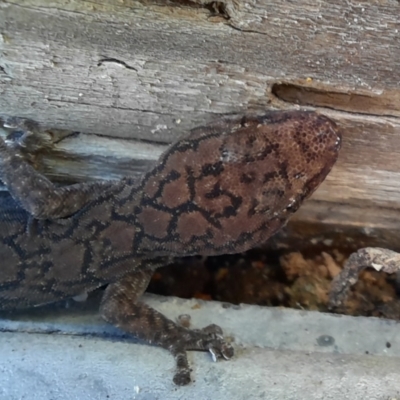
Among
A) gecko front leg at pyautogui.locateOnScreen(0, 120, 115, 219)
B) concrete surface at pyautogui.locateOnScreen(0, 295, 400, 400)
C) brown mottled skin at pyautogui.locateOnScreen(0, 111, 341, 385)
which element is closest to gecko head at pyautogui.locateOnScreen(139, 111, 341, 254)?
brown mottled skin at pyautogui.locateOnScreen(0, 111, 341, 385)

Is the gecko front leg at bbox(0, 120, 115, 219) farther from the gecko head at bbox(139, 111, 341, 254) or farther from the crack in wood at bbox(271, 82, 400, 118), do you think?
the crack in wood at bbox(271, 82, 400, 118)

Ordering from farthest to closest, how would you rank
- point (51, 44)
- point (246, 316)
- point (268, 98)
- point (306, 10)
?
point (246, 316)
point (268, 98)
point (51, 44)
point (306, 10)

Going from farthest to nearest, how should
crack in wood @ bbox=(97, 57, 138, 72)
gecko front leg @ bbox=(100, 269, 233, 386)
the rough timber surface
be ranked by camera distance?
gecko front leg @ bbox=(100, 269, 233, 386) → crack in wood @ bbox=(97, 57, 138, 72) → the rough timber surface

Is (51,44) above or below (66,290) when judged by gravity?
above

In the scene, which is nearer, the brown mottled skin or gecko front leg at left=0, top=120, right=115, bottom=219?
the brown mottled skin

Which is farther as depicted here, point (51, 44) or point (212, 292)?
point (212, 292)

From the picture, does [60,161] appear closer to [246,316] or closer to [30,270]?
[30,270]

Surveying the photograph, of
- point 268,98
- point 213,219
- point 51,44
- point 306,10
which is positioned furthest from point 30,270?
point 306,10

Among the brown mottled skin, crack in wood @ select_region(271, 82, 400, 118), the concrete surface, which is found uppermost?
crack in wood @ select_region(271, 82, 400, 118)
